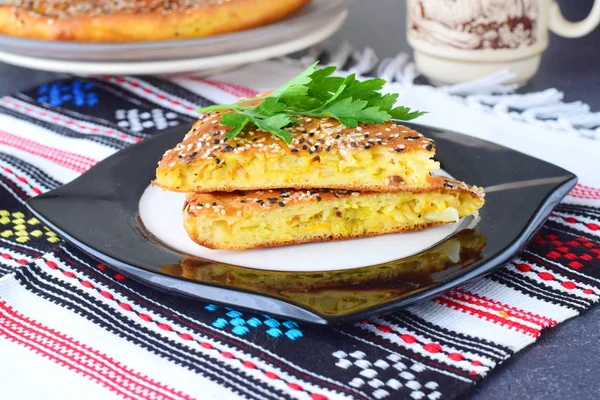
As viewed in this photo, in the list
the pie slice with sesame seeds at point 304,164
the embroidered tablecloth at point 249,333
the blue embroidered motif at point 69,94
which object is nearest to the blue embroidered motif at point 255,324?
the embroidered tablecloth at point 249,333

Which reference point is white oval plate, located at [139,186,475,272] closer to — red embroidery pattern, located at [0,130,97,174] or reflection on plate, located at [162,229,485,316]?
reflection on plate, located at [162,229,485,316]

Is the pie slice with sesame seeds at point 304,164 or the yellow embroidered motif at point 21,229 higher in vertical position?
the pie slice with sesame seeds at point 304,164

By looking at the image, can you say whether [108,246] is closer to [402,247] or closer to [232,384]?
[232,384]

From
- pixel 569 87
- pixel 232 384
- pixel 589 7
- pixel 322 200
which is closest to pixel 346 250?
pixel 322 200

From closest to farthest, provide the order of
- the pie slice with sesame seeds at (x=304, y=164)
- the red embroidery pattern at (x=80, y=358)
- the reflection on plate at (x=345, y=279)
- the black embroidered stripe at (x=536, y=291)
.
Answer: the red embroidery pattern at (x=80, y=358) → the reflection on plate at (x=345, y=279) → the black embroidered stripe at (x=536, y=291) → the pie slice with sesame seeds at (x=304, y=164)

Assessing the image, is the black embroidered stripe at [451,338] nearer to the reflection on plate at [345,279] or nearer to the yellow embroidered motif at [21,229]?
the reflection on plate at [345,279]
